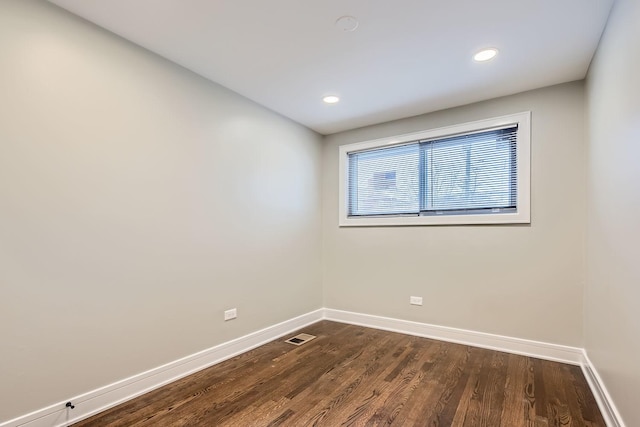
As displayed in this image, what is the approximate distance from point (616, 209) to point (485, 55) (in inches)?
56.4

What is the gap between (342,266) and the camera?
4.21m

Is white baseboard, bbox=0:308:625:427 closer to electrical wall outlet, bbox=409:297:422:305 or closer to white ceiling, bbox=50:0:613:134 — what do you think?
electrical wall outlet, bbox=409:297:422:305

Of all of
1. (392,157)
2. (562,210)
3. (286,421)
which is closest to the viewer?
(286,421)

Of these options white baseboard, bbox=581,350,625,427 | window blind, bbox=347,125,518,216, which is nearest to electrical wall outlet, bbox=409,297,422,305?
window blind, bbox=347,125,518,216

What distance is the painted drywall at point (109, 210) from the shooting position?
178cm

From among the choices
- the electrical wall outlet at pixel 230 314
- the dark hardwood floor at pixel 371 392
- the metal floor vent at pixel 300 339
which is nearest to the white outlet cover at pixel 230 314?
the electrical wall outlet at pixel 230 314

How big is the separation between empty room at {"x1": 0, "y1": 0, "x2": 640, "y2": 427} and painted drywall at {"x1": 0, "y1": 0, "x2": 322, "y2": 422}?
0.01 meters

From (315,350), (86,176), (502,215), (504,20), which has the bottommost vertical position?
(315,350)

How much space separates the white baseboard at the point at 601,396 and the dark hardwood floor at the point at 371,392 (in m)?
0.05

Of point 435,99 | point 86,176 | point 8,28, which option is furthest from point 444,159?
point 8,28

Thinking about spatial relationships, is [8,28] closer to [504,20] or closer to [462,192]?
[504,20]

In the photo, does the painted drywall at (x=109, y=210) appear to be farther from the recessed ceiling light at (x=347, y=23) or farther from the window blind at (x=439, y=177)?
the window blind at (x=439, y=177)

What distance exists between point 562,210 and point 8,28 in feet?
14.0

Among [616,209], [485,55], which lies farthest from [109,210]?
[616,209]
